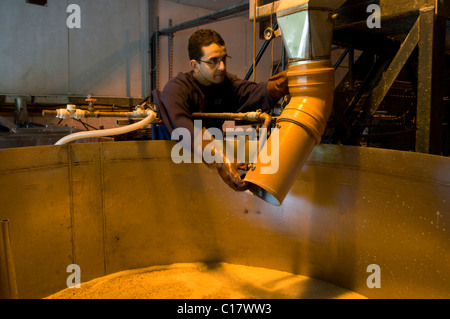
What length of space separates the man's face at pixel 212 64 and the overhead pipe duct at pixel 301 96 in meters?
0.37

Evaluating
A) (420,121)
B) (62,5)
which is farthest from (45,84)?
(420,121)

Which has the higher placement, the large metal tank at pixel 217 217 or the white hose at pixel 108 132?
the white hose at pixel 108 132

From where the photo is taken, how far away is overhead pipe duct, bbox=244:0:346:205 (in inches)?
55.1

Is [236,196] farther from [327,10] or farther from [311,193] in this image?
[327,10]

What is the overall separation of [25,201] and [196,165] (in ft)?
2.65

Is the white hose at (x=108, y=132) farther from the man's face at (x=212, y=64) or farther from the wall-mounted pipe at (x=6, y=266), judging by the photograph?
the wall-mounted pipe at (x=6, y=266)

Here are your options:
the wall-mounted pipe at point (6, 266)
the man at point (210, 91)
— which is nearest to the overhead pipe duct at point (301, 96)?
the man at point (210, 91)

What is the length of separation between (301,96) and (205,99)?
646 millimetres

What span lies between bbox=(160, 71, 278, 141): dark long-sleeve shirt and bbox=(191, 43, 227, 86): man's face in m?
0.07

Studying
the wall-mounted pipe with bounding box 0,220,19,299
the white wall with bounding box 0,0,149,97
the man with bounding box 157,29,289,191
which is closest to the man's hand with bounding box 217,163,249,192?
the man with bounding box 157,29,289,191

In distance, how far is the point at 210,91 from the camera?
6.53 feet

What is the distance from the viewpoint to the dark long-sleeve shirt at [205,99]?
1.71 meters

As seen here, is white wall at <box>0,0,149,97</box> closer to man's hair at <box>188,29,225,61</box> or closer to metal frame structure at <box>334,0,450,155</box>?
man's hair at <box>188,29,225,61</box>

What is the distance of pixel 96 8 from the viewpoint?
482 cm
